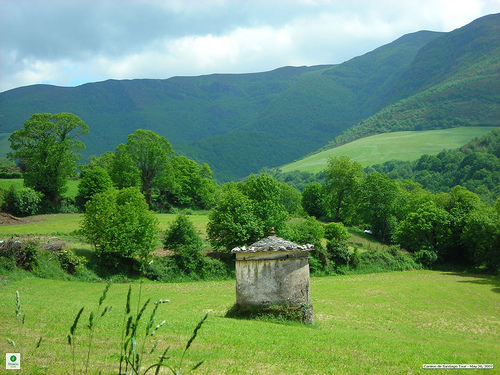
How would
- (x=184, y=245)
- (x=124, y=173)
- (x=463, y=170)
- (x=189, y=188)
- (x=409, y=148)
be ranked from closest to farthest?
1. (x=184, y=245)
2. (x=124, y=173)
3. (x=189, y=188)
4. (x=463, y=170)
5. (x=409, y=148)

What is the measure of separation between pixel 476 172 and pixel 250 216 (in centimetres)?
9200

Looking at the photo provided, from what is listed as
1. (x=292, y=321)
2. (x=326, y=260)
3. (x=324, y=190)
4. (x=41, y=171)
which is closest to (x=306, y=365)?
(x=292, y=321)

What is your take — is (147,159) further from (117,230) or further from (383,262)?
(383,262)

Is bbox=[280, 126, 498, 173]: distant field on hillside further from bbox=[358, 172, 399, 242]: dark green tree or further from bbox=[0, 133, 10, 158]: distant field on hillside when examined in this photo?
bbox=[0, 133, 10, 158]: distant field on hillside

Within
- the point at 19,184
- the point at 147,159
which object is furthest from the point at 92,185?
the point at 19,184

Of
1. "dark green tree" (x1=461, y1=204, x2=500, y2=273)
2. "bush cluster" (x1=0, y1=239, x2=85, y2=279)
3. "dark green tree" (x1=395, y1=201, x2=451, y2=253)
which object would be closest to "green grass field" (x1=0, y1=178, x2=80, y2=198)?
"bush cluster" (x1=0, y1=239, x2=85, y2=279)

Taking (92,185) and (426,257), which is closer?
(426,257)

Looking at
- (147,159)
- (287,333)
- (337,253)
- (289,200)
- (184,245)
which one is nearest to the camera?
(287,333)

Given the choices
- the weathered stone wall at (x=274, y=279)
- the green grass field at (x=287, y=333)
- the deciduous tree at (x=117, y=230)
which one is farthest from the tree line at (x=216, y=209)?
the weathered stone wall at (x=274, y=279)

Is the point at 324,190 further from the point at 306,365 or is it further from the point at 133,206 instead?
the point at 306,365

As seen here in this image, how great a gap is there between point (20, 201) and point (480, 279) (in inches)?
2256

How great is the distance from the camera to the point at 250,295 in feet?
68.6

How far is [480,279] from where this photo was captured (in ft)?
161

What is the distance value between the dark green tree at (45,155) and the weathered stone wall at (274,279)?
49.2m
